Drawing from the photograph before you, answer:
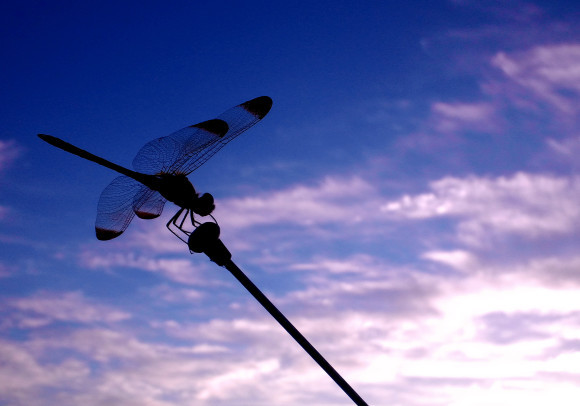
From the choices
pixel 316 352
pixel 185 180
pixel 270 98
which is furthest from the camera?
pixel 270 98

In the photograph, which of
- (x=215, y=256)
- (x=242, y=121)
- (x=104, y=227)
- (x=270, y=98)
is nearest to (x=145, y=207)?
(x=104, y=227)

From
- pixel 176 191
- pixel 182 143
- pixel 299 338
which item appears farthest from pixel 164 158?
pixel 299 338

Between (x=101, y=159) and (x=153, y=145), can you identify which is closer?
(x=101, y=159)

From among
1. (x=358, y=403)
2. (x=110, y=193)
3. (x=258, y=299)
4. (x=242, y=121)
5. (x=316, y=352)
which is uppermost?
(x=242, y=121)

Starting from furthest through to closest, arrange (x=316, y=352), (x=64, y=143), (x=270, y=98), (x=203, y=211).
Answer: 1. (x=270, y=98)
2. (x=64, y=143)
3. (x=203, y=211)
4. (x=316, y=352)

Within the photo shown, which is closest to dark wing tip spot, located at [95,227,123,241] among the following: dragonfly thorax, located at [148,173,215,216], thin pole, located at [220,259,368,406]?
dragonfly thorax, located at [148,173,215,216]

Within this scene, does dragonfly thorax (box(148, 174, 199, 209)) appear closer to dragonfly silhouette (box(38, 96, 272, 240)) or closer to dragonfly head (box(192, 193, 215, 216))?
dragonfly head (box(192, 193, 215, 216))

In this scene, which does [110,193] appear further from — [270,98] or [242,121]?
[270,98]
